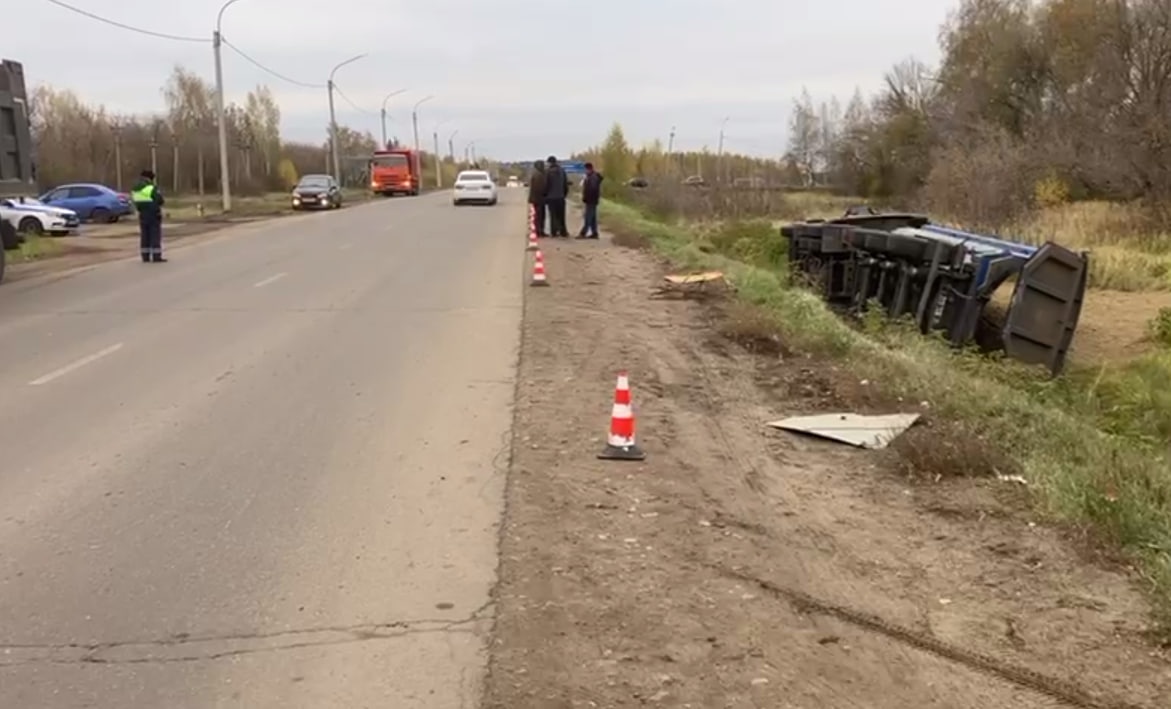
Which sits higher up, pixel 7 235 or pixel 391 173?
pixel 391 173

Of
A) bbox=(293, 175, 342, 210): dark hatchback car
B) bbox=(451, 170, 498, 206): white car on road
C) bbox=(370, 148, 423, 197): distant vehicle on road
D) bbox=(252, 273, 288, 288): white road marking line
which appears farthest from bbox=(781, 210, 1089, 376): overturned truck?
bbox=(370, 148, 423, 197): distant vehicle on road

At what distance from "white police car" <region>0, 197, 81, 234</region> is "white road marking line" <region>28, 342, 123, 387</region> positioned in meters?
22.6

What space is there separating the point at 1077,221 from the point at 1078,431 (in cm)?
2972

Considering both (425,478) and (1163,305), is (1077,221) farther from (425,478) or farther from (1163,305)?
(425,478)

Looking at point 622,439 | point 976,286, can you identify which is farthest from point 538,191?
point 622,439

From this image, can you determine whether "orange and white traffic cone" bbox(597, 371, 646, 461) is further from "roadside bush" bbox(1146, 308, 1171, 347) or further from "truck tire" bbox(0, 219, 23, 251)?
"truck tire" bbox(0, 219, 23, 251)

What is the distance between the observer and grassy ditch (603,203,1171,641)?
569cm

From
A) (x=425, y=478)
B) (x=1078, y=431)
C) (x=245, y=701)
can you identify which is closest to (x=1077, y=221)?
(x=1078, y=431)

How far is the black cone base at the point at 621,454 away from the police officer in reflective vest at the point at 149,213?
1670 cm

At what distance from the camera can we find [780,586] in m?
5.04

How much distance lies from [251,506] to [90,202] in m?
39.6

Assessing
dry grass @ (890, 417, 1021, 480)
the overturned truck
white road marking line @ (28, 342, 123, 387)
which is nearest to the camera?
dry grass @ (890, 417, 1021, 480)

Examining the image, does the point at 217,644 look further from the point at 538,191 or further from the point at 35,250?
the point at 35,250

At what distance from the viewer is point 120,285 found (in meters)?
17.8
